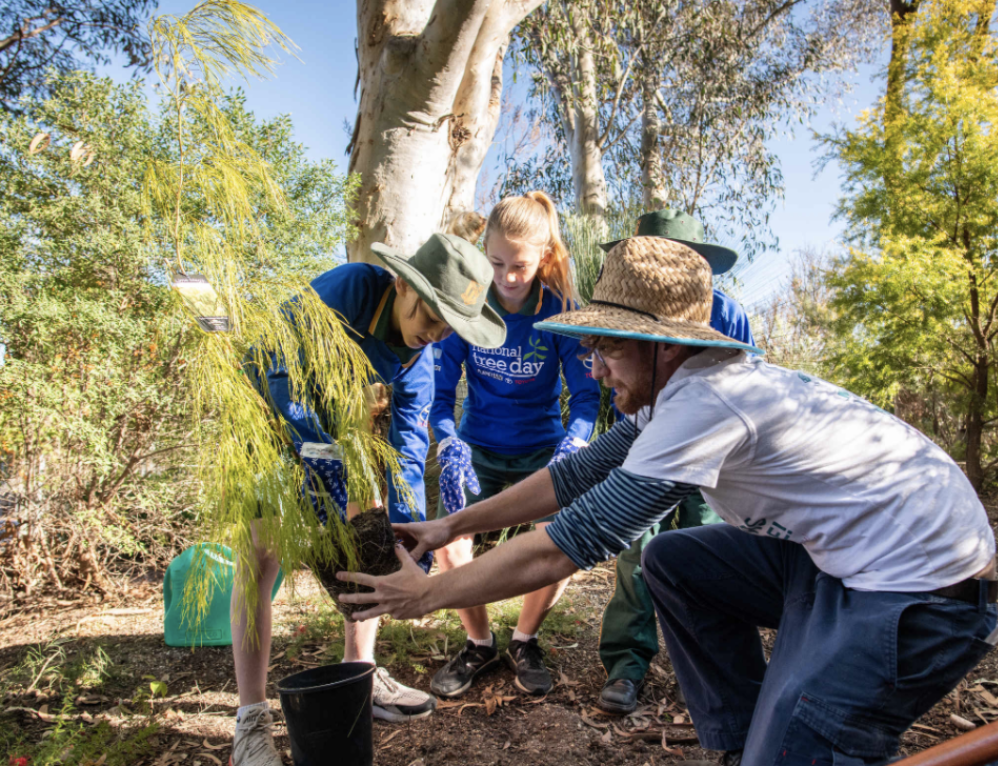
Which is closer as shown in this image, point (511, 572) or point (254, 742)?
point (511, 572)

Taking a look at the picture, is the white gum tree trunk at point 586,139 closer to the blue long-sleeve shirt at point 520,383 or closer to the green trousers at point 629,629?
the blue long-sleeve shirt at point 520,383

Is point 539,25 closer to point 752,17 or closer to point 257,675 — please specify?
point 752,17

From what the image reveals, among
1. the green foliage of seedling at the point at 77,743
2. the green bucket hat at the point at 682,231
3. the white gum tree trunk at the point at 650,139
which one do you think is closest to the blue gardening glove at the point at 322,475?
the green foliage of seedling at the point at 77,743

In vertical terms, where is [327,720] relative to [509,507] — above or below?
below

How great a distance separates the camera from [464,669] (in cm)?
266

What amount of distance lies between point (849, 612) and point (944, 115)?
215 inches

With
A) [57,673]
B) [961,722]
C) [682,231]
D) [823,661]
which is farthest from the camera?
[682,231]

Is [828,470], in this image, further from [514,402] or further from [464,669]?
[464,669]

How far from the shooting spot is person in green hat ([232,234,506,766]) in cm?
188

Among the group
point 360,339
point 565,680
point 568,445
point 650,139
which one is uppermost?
point 650,139

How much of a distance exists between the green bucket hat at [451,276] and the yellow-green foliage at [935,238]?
4490 mm

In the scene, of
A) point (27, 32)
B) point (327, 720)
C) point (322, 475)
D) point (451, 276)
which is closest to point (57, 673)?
point (327, 720)

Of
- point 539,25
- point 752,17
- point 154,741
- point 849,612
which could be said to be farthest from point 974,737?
point 752,17

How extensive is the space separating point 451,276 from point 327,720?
1309mm
